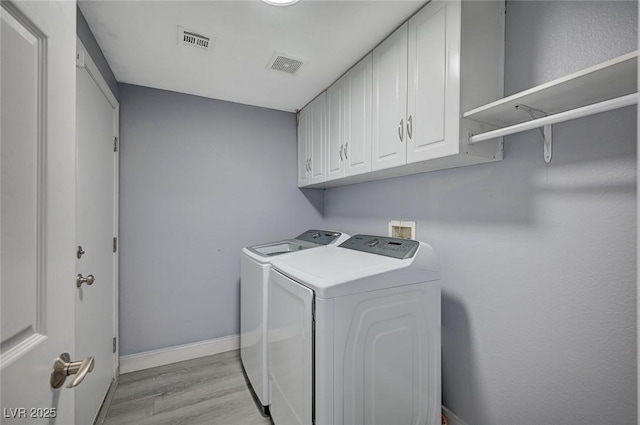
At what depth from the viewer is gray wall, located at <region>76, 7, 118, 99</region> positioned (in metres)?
1.41

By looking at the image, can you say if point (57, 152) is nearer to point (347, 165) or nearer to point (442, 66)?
point (442, 66)

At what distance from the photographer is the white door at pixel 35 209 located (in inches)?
18.8

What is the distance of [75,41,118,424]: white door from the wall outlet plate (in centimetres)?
186

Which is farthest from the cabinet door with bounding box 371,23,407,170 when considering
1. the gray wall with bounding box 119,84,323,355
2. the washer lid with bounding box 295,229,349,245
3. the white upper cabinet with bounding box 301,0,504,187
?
the gray wall with bounding box 119,84,323,355

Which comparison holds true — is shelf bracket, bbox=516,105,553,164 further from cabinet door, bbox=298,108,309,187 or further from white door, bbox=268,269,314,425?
cabinet door, bbox=298,108,309,187

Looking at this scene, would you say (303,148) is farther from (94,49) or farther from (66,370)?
(66,370)

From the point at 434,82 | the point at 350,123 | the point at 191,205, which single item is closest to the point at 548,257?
the point at 434,82

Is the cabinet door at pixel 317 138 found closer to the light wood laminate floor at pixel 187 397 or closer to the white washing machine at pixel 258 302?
the white washing machine at pixel 258 302

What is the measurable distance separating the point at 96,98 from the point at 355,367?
2062 millimetres

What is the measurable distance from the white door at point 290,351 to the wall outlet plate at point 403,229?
934mm

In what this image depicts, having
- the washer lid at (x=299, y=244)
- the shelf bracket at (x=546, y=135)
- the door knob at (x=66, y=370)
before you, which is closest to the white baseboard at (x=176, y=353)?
the washer lid at (x=299, y=244)

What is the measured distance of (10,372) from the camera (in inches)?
18.5

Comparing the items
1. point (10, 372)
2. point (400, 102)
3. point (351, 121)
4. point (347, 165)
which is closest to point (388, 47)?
point (400, 102)

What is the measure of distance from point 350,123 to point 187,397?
2227 millimetres
